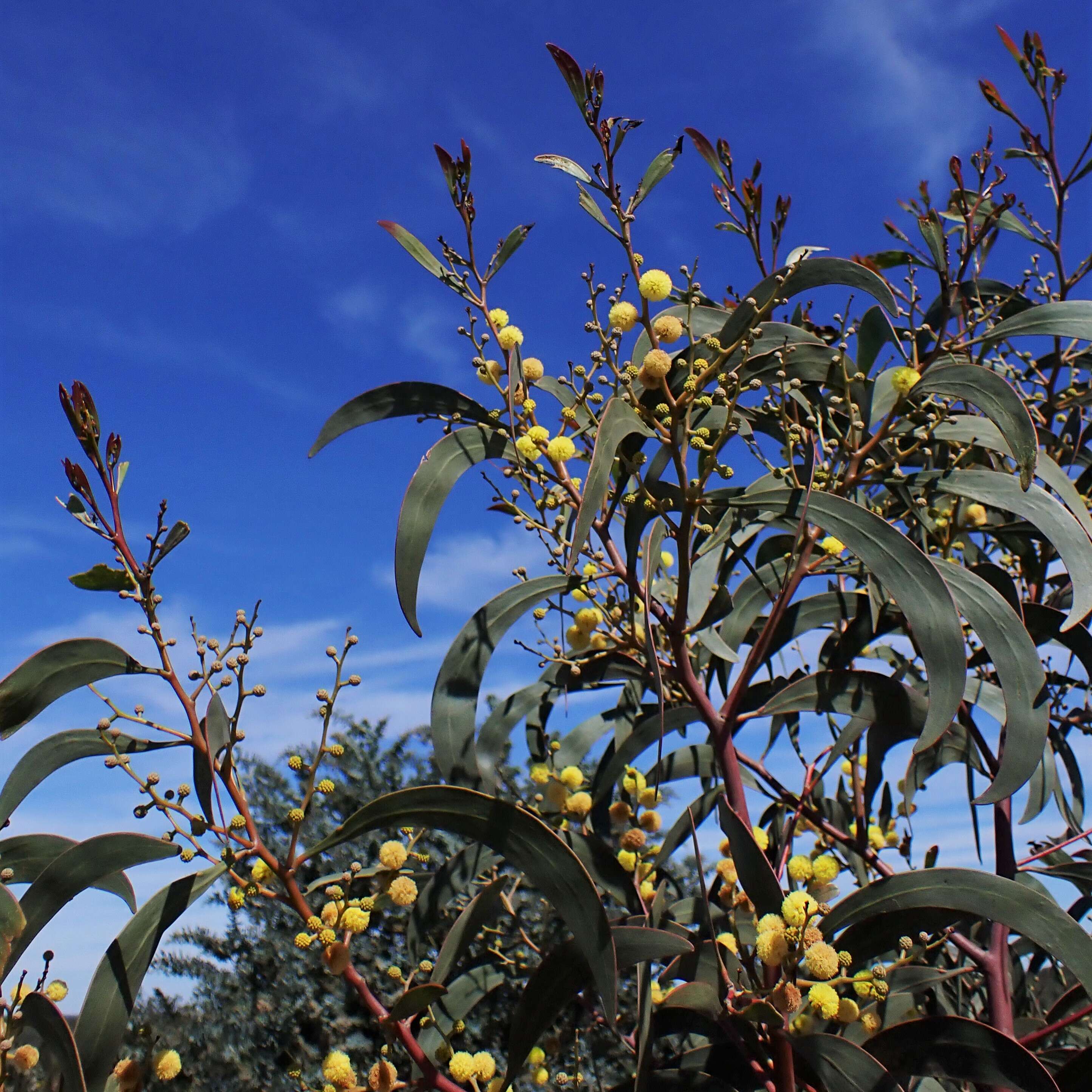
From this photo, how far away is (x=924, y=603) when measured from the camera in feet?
4.07

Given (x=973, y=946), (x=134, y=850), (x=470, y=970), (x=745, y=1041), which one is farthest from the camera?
(x=973, y=946)

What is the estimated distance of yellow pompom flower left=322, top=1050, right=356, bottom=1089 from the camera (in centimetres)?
122

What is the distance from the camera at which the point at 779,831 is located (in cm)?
191

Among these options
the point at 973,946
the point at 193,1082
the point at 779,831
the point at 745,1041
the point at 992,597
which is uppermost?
the point at 992,597

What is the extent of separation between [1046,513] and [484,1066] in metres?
1.12

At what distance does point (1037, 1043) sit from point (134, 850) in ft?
4.80

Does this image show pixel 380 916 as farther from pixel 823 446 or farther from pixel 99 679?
pixel 823 446

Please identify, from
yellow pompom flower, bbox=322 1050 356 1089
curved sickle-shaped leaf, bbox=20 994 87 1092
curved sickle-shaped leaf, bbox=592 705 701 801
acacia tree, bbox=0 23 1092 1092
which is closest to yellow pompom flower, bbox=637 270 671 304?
acacia tree, bbox=0 23 1092 1092

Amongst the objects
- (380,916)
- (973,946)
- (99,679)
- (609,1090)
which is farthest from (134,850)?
(973,946)

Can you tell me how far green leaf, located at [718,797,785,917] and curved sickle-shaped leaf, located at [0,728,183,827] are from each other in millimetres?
809

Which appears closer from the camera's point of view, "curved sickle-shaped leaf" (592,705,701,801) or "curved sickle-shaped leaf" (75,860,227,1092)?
"curved sickle-shaped leaf" (75,860,227,1092)

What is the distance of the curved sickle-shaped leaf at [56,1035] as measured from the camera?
1.21m

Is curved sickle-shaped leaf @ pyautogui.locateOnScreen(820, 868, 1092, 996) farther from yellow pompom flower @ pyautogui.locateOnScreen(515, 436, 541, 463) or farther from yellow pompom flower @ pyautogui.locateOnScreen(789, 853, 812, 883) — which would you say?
yellow pompom flower @ pyautogui.locateOnScreen(515, 436, 541, 463)

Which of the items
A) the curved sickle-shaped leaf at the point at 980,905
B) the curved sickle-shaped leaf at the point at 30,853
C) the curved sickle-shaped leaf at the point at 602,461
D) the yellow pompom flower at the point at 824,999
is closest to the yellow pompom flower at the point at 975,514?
the curved sickle-shaped leaf at the point at 980,905
